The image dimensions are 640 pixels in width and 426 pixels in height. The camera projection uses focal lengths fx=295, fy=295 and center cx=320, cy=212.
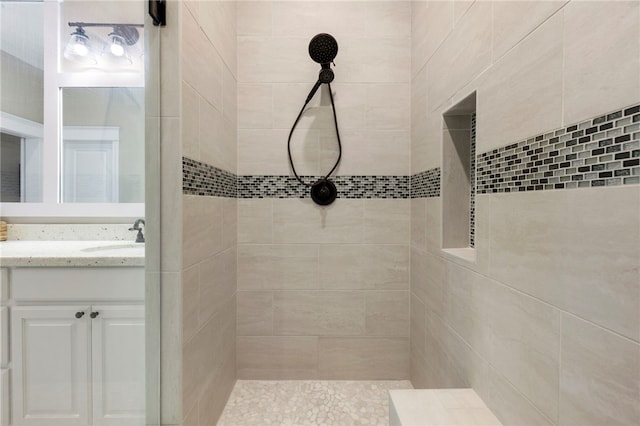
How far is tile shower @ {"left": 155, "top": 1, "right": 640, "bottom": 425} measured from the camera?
58 cm

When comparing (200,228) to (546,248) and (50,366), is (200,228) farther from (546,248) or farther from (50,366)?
(546,248)

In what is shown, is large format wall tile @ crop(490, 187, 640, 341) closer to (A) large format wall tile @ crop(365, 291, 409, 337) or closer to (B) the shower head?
(A) large format wall tile @ crop(365, 291, 409, 337)

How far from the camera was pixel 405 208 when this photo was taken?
180 cm

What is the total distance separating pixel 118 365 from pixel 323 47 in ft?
5.64

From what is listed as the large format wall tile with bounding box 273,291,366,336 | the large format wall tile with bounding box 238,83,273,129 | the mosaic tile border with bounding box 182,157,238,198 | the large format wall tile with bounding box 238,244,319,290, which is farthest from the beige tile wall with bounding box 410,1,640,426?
the mosaic tile border with bounding box 182,157,238,198

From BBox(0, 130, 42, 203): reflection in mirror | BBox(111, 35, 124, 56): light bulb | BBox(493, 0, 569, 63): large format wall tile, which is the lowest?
BBox(0, 130, 42, 203): reflection in mirror

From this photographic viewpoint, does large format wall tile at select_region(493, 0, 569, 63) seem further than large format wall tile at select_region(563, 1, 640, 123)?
Yes

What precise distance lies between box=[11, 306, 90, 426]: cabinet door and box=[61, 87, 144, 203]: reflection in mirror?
1.20 ft

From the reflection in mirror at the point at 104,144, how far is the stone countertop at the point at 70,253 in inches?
6.1

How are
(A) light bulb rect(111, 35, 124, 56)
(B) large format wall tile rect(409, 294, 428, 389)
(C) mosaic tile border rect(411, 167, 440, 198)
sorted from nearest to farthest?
(A) light bulb rect(111, 35, 124, 56)
(C) mosaic tile border rect(411, 167, 440, 198)
(B) large format wall tile rect(409, 294, 428, 389)

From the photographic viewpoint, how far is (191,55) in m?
1.16

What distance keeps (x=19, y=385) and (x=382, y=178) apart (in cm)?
169

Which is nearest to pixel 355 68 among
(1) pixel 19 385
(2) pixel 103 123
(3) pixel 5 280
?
(2) pixel 103 123

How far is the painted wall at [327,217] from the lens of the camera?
1.76 meters
